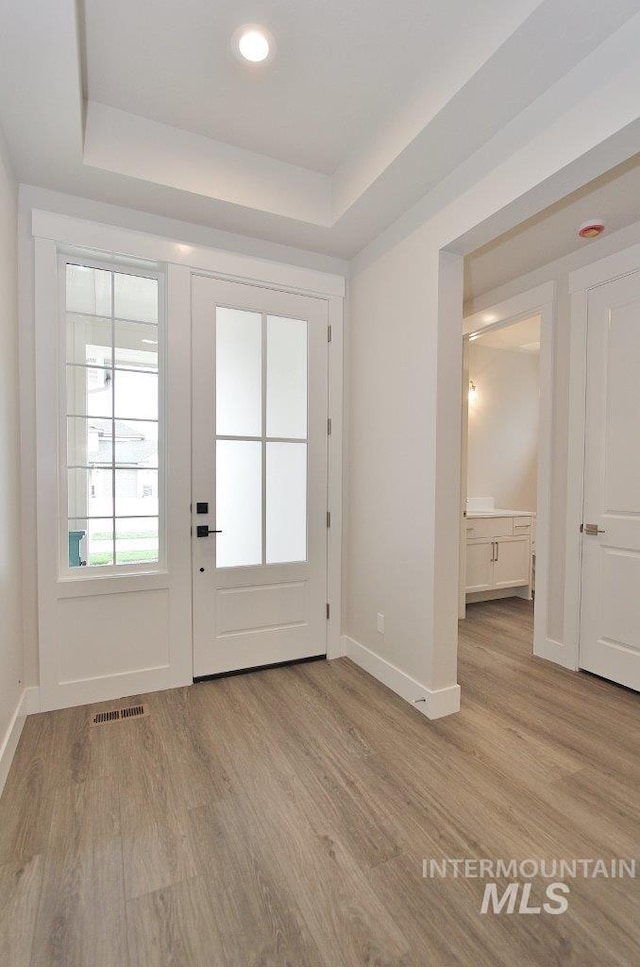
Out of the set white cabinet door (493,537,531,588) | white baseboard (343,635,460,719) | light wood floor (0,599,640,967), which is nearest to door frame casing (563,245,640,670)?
light wood floor (0,599,640,967)

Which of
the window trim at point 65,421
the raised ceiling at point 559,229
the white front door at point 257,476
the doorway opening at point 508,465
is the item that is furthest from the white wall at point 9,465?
the doorway opening at point 508,465

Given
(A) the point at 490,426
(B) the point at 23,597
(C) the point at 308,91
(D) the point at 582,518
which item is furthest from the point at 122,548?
(A) the point at 490,426

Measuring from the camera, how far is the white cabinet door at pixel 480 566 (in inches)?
171

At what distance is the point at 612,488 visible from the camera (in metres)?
2.83

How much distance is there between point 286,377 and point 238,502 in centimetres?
85

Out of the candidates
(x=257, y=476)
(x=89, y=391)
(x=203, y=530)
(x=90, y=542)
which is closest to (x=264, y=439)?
(x=257, y=476)

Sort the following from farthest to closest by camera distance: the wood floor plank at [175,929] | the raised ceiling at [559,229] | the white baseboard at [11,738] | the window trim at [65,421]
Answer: the window trim at [65,421] < the raised ceiling at [559,229] < the white baseboard at [11,738] < the wood floor plank at [175,929]

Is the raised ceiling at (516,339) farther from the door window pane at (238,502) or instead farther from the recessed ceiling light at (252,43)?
the recessed ceiling light at (252,43)

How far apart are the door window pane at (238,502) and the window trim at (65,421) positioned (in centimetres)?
32

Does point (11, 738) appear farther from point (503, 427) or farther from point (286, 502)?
point (503, 427)

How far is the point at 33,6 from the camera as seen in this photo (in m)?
1.44

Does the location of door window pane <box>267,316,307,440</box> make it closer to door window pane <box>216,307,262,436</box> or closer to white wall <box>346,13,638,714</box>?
door window pane <box>216,307,262,436</box>

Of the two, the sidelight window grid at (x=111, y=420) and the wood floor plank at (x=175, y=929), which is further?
the sidelight window grid at (x=111, y=420)

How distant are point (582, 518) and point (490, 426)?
243cm
